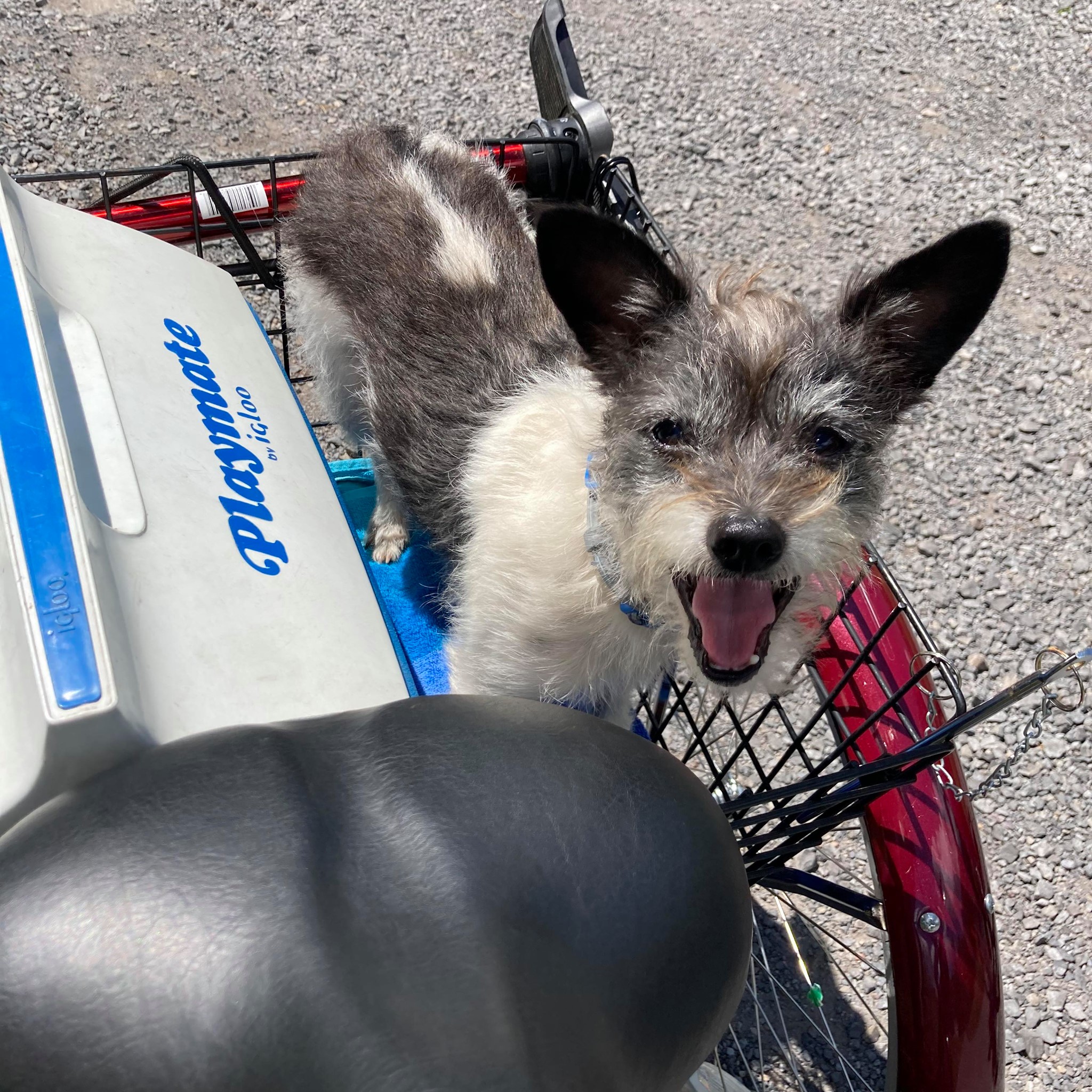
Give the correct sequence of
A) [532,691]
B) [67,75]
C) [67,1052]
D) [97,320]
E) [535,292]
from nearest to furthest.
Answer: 1. [67,1052]
2. [97,320]
3. [532,691]
4. [535,292]
5. [67,75]

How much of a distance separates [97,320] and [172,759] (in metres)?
1.05

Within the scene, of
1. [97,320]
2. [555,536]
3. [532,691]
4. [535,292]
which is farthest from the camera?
[535,292]

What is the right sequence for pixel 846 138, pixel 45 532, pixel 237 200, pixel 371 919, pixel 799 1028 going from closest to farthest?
1. pixel 371 919
2. pixel 45 532
3. pixel 237 200
4. pixel 799 1028
5. pixel 846 138

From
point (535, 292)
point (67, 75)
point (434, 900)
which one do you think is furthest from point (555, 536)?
point (67, 75)

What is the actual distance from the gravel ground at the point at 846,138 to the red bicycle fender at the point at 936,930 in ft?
5.15

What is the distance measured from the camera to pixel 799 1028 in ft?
8.07

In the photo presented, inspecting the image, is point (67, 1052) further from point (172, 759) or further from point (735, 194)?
point (735, 194)

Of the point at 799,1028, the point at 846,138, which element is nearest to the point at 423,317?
the point at 799,1028

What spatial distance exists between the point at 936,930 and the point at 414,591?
1.89 meters

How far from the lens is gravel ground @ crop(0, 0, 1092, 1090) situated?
360 cm

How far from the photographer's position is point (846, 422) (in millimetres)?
1789

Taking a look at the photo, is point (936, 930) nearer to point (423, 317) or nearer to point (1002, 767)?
point (1002, 767)

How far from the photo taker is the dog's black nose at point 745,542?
1585 millimetres

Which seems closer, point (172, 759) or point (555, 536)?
point (172, 759)
